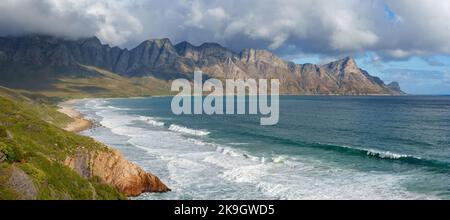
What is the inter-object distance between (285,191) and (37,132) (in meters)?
21.3

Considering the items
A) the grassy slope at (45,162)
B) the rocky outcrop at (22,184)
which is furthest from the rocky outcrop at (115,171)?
the rocky outcrop at (22,184)

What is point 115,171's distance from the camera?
32250 millimetres

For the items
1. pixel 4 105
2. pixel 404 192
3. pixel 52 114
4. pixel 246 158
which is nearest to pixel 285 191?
pixel 404 192

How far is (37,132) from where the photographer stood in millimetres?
34125

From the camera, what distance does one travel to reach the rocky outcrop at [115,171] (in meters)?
31.5

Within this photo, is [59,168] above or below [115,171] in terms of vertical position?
above

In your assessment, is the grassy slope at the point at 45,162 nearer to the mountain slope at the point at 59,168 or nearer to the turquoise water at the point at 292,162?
the mountain slope at the point at 59,168

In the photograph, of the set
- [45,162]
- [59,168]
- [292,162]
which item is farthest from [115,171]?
[292,162]

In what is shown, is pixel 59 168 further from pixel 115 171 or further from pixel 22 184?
pixel 115 171

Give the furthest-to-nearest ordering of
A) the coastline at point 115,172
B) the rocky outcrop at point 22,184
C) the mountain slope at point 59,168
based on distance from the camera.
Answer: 1. the coastline at point 115,172
2. the mountain slope at point 59,168
3. the rocky outcrop at point 22,184

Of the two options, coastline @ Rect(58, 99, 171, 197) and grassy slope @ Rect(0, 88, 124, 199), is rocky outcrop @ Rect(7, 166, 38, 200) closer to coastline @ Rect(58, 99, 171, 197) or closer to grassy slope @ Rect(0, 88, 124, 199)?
grassy slope @ Rect(0, 88, 124, 199)

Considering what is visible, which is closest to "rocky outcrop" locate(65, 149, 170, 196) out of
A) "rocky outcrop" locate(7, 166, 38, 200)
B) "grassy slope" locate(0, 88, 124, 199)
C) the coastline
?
the coastline

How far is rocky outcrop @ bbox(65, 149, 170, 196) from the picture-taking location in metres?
31.5
